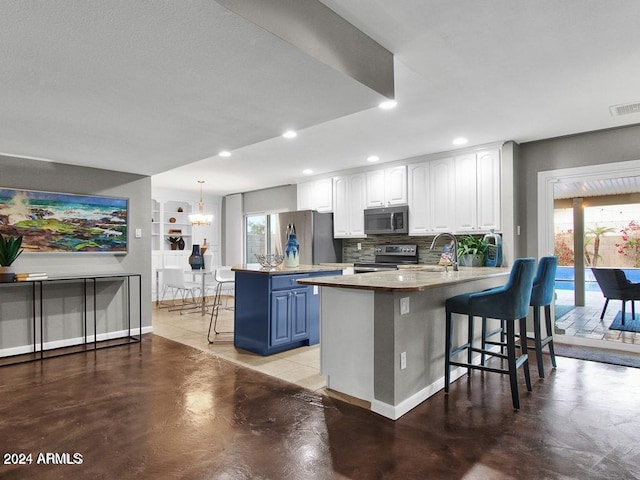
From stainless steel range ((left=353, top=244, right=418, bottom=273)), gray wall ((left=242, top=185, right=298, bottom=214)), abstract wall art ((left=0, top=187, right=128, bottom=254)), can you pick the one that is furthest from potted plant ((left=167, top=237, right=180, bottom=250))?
stainless steel range ((left=353, top=244, right=418, bottom=273))

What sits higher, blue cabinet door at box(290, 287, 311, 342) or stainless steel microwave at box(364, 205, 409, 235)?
stainless steel microwave at box(364, 205, 409, 235)

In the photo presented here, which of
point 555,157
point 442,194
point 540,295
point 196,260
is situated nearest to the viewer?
point 540,295

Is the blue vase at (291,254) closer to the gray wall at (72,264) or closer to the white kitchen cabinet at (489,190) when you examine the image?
the gray wall at (72,264)

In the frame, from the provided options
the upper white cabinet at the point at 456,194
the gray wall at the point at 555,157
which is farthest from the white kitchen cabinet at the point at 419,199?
the gray wall at the point at 555,157

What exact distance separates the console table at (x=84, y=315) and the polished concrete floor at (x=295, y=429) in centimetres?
68

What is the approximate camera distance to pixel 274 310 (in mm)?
3904

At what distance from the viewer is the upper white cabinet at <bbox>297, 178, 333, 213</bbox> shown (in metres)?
6.54

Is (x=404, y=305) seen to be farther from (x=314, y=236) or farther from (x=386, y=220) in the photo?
(x=314, y=236)

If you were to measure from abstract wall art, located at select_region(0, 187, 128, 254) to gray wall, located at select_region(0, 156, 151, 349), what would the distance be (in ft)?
0.28

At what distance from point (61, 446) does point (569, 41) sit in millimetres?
3844

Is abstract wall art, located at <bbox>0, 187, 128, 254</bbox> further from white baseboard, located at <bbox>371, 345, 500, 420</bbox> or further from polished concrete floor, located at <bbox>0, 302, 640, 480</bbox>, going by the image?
white baseboard, located at <bbox>371, 345, 500, 420</bbox>

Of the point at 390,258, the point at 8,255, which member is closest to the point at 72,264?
the point at 8,255

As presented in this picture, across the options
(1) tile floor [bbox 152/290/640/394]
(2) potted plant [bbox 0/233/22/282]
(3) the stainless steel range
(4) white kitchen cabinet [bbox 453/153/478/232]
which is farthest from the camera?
(3) the stainless steel range

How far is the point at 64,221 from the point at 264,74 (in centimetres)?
345
